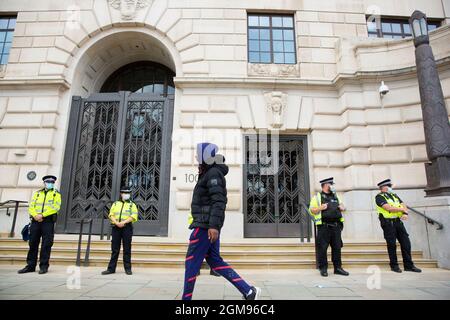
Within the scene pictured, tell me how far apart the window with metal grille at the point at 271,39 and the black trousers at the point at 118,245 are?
8092 mm

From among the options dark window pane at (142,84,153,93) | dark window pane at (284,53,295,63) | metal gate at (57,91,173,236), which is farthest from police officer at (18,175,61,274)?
dark window pane at (284,53,295,63)

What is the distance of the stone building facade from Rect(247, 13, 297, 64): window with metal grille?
0.19 m

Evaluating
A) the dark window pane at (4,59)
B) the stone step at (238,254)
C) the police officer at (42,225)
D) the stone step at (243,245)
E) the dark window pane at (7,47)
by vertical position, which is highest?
the dark window pane at (7,47)

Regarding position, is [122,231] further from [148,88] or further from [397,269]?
[148,88]

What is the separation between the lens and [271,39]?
11.5m

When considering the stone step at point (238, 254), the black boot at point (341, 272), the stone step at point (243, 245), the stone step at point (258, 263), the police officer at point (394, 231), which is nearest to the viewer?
the black boot at point (341, 272)

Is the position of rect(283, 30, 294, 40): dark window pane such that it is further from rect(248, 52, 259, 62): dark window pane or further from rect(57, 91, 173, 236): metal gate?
rect(57, 91, 173, 236): metal gate

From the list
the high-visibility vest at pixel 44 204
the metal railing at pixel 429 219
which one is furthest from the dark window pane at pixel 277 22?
the high-visibility vest at pixel 44 204

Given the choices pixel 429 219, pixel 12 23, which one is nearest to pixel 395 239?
pixel 429 219

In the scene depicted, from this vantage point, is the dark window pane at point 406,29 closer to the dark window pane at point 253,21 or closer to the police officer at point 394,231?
the dark window pane at point 253,21

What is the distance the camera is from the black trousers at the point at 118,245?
5953 millimetres

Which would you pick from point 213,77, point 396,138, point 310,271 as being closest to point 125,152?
point 213,77

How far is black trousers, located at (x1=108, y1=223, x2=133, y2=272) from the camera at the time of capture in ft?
19.5

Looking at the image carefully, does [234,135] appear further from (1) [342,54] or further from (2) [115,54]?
(2) [115,54]
